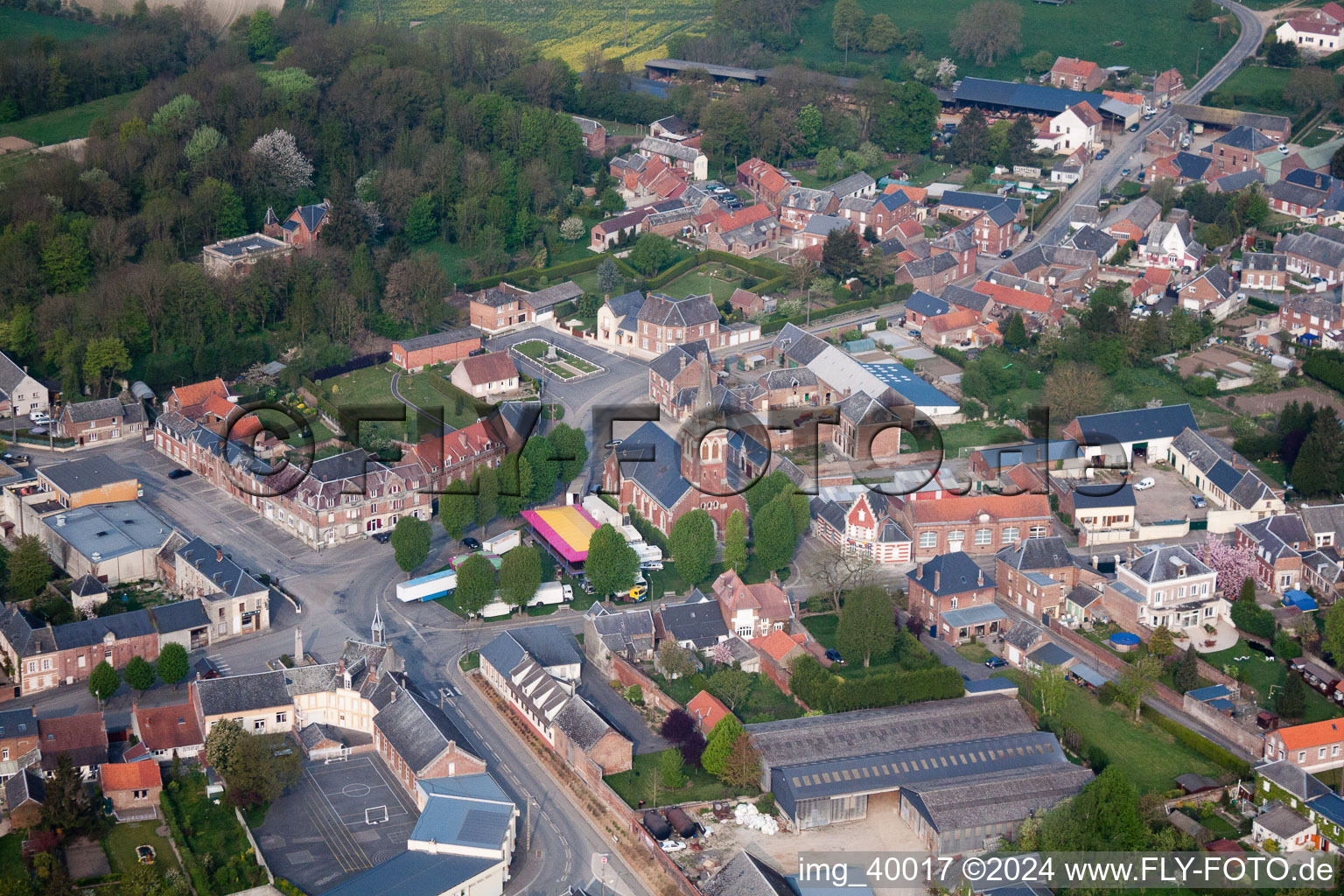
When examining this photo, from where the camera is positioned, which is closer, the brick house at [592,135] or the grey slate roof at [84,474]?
the grey slate roof at [84,474]

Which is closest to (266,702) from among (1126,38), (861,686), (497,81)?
(861,686)

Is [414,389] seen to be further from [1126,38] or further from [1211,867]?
[1126,38]

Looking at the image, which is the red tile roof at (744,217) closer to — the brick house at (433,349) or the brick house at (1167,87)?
the brick house at (433,349)

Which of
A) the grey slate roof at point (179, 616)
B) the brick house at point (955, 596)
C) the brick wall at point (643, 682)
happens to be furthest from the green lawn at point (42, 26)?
the brick house at point (955, 596)

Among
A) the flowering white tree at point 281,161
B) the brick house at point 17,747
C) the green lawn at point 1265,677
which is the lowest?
the green lawn at point 1265,677

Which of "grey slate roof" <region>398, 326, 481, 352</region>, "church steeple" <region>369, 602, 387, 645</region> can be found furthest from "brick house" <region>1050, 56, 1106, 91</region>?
"church steeple" <region>369, 602, 387, 645</region>

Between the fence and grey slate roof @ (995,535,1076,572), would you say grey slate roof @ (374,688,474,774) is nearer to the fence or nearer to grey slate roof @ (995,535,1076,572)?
grey slate roof @ (995,535,1076,572)
